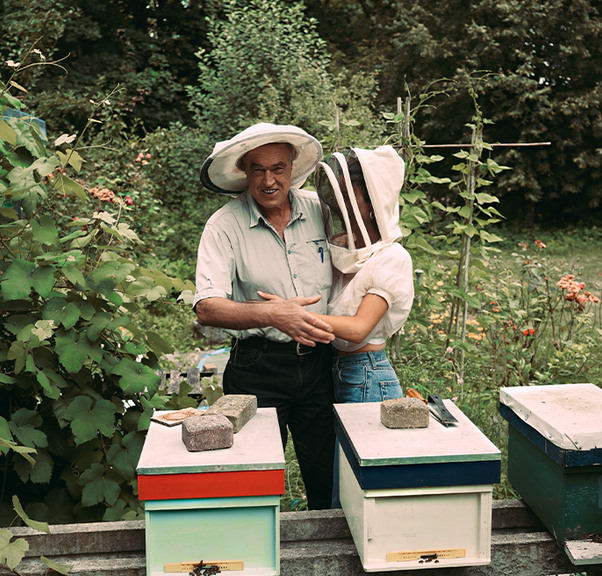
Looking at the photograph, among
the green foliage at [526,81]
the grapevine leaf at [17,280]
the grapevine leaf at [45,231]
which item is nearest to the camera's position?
the grapevine leaf at [17,280]

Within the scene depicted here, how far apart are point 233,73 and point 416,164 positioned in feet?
17.1

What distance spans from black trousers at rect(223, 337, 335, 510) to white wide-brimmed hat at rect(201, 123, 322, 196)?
1.95ft

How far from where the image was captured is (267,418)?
5.65 feet

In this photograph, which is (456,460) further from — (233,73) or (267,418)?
(233,73)

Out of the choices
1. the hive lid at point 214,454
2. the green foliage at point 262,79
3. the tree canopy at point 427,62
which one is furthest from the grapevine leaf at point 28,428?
the tree canopy at point 427,62

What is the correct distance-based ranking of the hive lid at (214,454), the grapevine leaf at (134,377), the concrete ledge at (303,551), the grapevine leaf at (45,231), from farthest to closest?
the grapevine leaf at (134,377), the grapevine leaf at (45,231), the concrete ledge at (303,551), the hive lid at (214,454)

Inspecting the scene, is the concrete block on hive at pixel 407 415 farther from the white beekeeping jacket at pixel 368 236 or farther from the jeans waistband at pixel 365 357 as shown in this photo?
the jeans waistband at pixel 365 357

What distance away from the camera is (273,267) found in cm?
222

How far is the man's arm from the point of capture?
1.91 meters

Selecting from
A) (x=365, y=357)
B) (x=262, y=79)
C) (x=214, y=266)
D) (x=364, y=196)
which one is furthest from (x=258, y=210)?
(x=262, y=79)

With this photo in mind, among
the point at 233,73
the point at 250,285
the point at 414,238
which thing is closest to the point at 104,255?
the point at 250,285

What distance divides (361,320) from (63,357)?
95 centimetres

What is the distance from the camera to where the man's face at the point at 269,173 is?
7.04 feet

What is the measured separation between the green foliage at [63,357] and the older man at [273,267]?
289mm
